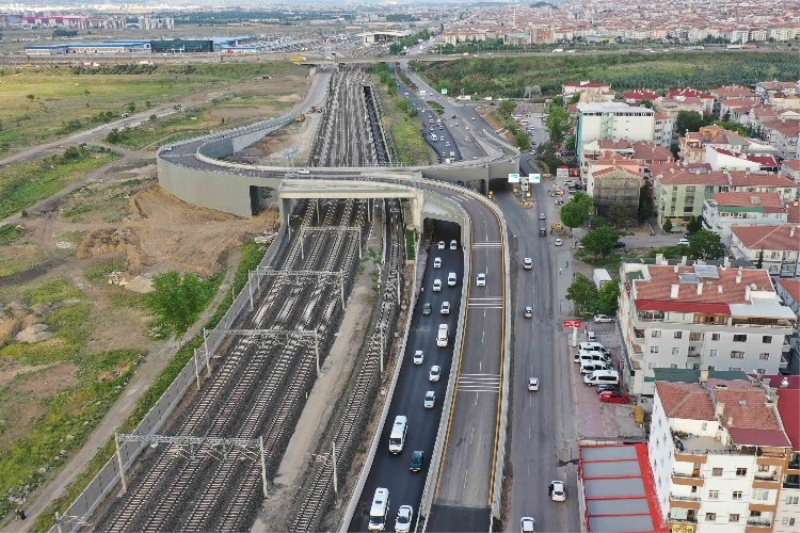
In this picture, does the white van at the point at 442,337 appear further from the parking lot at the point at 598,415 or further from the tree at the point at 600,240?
the tree at the point at 600,240

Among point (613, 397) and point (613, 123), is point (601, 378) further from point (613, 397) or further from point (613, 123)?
point (613, 123)

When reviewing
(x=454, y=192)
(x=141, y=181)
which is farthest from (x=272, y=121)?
(x=454, y=192)

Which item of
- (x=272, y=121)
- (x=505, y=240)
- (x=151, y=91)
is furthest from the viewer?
(x=151, y=91)

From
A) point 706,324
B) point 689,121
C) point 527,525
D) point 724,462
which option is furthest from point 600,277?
point 689,121

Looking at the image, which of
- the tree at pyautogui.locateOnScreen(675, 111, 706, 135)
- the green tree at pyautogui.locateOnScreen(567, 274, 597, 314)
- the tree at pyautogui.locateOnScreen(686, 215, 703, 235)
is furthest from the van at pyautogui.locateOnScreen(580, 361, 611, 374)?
the tree at pyautogui.locateOnScreen(675, 111, 706, 135)

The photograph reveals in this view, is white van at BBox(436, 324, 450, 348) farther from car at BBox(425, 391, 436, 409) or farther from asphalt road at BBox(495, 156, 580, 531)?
car at BBox(425, 391, 436, 409)

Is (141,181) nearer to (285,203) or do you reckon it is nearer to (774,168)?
(285,203)
